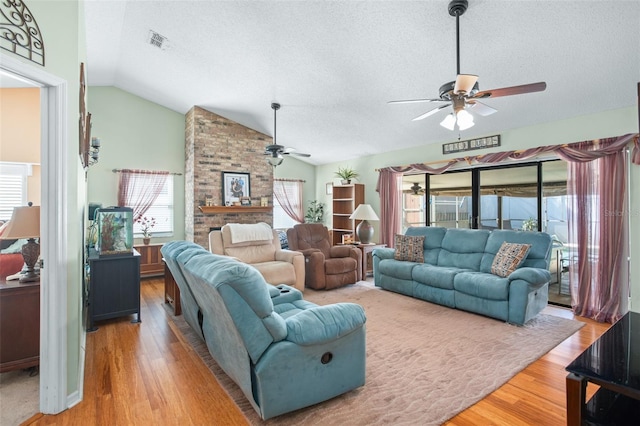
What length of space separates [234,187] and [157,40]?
2.95 metres

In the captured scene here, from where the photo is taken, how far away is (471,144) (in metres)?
4.93

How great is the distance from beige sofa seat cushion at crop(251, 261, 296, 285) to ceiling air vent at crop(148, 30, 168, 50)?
3212 mm

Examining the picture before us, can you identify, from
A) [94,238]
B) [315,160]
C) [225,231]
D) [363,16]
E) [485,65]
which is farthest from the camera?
[315,160]

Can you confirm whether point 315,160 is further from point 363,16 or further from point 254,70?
point 363,16

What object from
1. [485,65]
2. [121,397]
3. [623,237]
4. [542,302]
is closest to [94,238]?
[121,397]

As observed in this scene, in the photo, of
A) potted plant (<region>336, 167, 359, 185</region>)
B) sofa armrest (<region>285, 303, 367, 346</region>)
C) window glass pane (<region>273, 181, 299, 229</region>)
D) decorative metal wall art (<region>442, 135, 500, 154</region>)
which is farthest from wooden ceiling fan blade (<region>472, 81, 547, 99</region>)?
window glass pane (<region>273, 181, 299, 229</region>)

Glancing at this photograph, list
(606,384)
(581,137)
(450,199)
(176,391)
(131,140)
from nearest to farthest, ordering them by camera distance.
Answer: (606,384), (176,391), (581,137), (450,199), (131,140)

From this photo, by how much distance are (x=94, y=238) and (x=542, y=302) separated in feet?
18.7

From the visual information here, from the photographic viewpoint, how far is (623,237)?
356 centimetres

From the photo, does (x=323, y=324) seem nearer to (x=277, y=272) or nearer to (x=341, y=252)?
(x=277, y=272)

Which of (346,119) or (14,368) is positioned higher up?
(346,119)

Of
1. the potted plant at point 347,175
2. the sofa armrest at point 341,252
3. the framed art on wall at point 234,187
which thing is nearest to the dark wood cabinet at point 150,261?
the framed art on wall at point 234,187

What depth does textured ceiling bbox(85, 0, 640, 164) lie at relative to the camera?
9.06 ft

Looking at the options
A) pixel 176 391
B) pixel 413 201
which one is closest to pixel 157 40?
pixel 176 391
